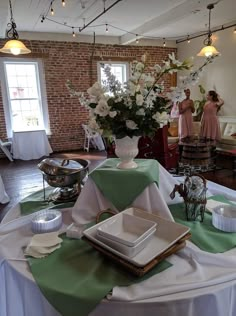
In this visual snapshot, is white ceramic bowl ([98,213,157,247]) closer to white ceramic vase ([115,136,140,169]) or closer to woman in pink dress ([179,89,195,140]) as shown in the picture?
white ceramic vase ([115,136,140,169])

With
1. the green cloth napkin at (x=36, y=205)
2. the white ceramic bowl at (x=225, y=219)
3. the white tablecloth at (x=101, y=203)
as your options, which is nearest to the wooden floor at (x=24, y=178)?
the green cloth napkin at (x=36, y=205)

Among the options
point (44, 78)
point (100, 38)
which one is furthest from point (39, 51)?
point (100, 38)

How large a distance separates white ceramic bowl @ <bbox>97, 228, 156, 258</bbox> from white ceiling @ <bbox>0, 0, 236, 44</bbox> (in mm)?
3347

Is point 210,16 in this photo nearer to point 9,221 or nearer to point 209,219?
point 209,219

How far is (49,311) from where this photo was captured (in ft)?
3.14

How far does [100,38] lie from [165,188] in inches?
250

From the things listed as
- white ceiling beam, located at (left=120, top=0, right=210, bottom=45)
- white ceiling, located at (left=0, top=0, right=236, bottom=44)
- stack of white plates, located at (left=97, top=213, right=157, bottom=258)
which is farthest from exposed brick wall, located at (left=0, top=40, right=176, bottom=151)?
stack of white plates, located at (left=97, top=213, right=157, bottom=258)

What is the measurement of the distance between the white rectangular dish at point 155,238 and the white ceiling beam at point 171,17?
421 cm

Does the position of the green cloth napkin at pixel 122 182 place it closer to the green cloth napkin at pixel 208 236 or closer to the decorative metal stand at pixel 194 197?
the decorative metal stand at pixel 194 197

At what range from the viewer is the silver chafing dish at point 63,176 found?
164 cm

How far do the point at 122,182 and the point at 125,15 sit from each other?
477cm

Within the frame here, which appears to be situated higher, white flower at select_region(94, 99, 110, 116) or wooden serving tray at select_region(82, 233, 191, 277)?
white flower at select_region(94, 99, 110, 116)

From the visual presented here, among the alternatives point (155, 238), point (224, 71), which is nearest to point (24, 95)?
point (224, 71)

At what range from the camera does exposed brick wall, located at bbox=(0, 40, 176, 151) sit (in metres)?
6.49
